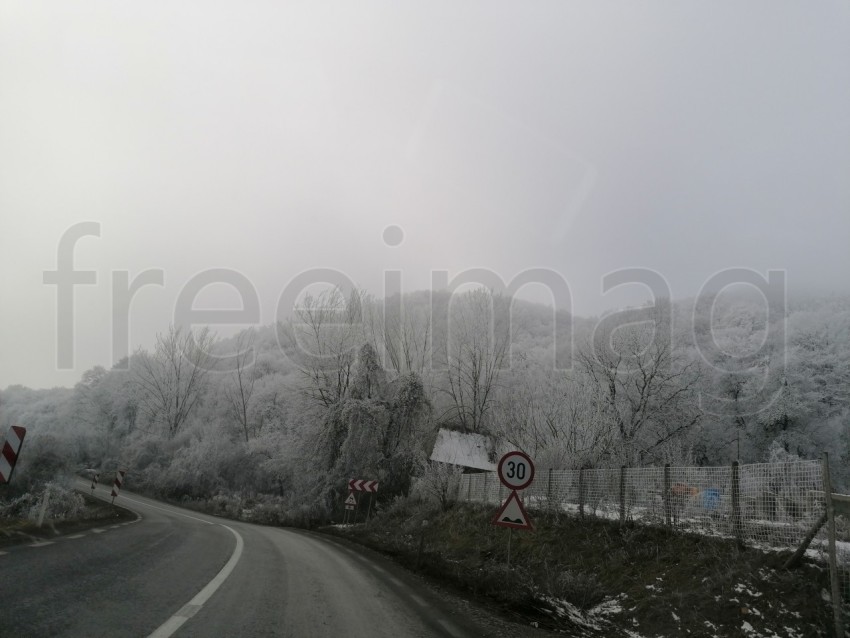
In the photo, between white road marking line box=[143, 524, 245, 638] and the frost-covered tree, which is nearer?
white road marking line box=[143, 524, 245, 638]

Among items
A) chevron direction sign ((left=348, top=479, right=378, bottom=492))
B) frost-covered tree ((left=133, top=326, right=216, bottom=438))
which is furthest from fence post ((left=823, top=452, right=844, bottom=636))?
frost-covered tree ((left=133, top=326, right=216, bottom=438))

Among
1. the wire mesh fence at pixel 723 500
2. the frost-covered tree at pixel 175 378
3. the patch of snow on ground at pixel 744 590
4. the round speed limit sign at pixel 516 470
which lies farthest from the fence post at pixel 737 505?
the frost-covered tree at pixel 175 378

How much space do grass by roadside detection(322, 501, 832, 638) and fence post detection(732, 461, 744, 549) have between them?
0.25 metres

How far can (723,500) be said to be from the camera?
1005 cm

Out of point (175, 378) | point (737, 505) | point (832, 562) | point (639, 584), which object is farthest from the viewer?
point (175, 378)

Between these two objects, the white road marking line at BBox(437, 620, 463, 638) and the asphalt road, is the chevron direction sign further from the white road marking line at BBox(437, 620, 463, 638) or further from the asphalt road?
the white road marking line at BBox(437, 620, 463, 638)

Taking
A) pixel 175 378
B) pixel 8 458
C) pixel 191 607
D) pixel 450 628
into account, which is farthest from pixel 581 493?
pixel 175 378

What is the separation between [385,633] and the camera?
6074 millimetres

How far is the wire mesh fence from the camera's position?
8133 mm

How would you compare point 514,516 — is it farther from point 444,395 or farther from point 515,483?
point 444,395

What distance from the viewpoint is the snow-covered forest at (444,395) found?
3061cm

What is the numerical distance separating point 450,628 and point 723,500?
248 inches

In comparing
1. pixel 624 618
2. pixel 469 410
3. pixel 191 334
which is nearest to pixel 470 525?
pixel 624 618

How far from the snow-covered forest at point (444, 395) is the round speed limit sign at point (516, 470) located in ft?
31.1
